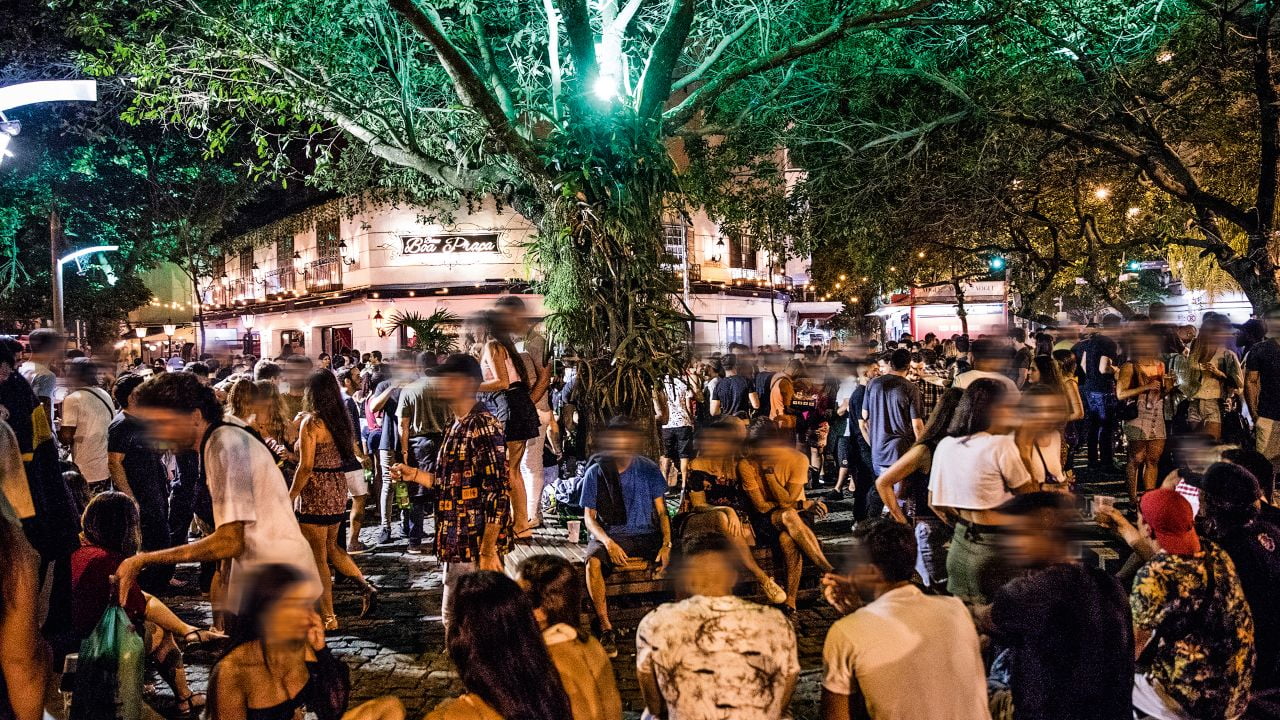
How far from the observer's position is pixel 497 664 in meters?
2.51

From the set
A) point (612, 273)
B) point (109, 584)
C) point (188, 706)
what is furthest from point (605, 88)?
point (188, 706)

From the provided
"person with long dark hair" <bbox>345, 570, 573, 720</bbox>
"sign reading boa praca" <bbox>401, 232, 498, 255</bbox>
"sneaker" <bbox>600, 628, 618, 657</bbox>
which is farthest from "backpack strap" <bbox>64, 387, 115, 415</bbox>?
"sign reading boa praca" <bbox>401, 232, 498, 255</bbox>

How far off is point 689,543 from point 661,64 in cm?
581

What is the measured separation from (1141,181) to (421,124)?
14189mm

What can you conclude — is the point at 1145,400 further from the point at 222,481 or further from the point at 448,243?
the point at 448,243

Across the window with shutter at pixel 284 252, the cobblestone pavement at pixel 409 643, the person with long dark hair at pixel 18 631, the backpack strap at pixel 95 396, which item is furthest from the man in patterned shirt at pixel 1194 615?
the window with shutter at pixel 284 252

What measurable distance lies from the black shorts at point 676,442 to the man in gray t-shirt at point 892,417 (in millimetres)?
2536

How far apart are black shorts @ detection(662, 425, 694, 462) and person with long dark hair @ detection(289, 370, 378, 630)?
423cm

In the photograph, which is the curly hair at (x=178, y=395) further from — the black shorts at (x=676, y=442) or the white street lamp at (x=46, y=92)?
the black shorts at (x=676, y=442)

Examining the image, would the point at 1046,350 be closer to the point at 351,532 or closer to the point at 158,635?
the point at 351,532

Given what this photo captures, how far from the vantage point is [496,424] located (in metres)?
5.23

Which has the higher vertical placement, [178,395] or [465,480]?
[178,395]

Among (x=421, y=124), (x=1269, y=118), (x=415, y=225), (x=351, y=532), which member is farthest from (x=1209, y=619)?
(x=415, y=225)

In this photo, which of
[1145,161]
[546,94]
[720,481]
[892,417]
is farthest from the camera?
[1145,161]
